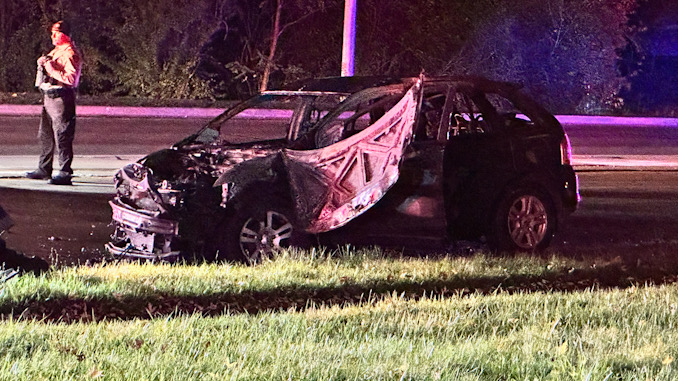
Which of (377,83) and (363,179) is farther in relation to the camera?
(377,83)

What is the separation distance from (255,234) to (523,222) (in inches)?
93.2

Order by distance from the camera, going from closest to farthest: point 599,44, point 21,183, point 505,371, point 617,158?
point 505,371, point 21,183, point 617,158, point 599,44

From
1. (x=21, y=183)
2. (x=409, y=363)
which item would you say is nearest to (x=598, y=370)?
(x=409, y=363)

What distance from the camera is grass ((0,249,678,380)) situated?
555 centimetres

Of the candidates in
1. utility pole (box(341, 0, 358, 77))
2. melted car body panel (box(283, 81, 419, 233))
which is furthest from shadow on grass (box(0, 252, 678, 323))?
utility pole (box(341, 0, 358, 77))

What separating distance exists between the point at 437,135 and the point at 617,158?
472 inches

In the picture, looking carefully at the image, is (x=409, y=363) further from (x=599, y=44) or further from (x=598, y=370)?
(x=599, y=44)

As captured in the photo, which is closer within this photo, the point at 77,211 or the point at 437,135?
the point at 437,135

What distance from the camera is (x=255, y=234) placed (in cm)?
877

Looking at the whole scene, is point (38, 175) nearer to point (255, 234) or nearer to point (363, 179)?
point (255, 234)

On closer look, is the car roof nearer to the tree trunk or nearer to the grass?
the grass

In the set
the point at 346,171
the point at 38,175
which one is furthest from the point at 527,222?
the point at 38,175

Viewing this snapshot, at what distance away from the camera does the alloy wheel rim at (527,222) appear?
9.62m

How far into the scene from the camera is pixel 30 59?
108 ft
